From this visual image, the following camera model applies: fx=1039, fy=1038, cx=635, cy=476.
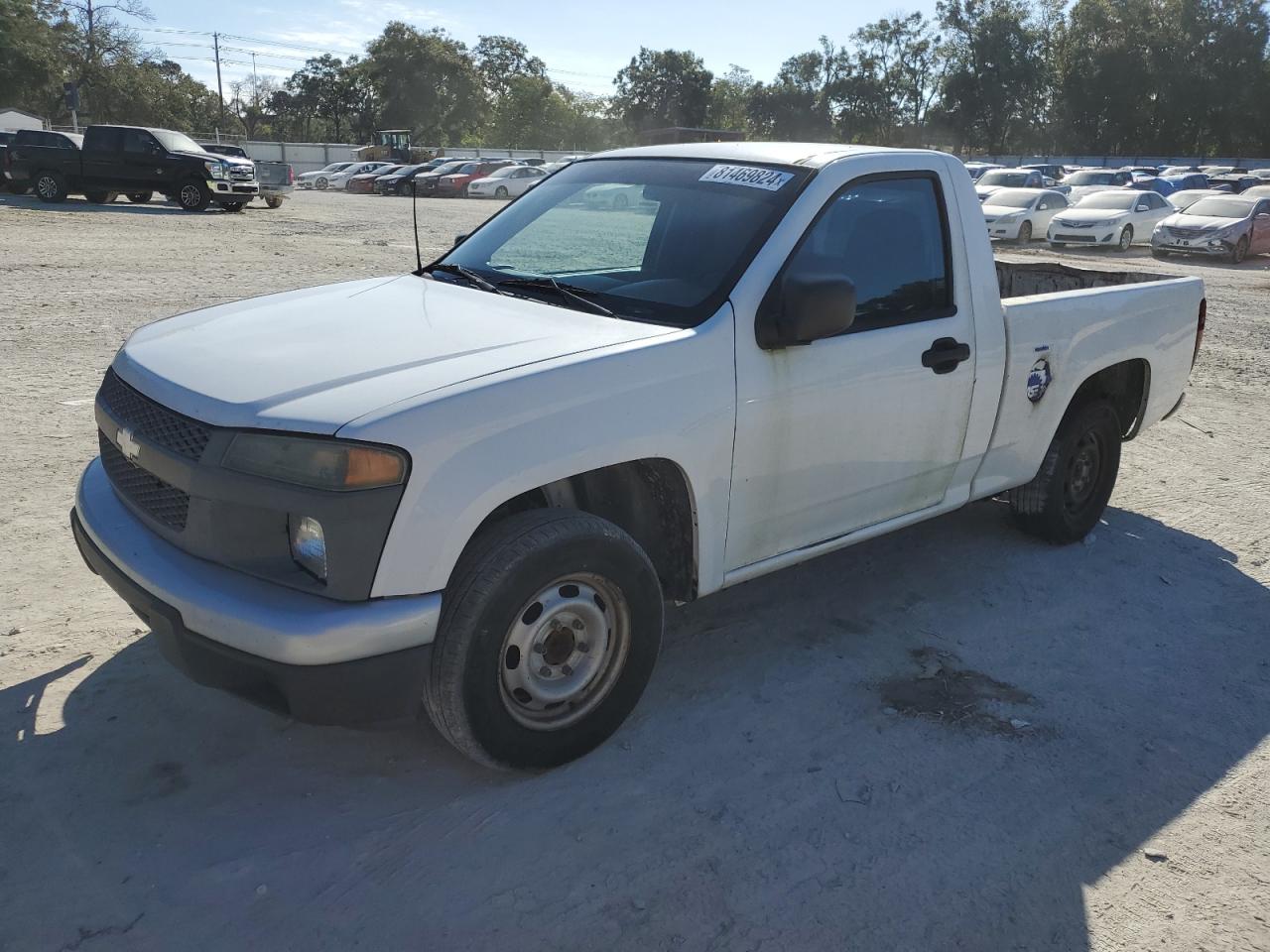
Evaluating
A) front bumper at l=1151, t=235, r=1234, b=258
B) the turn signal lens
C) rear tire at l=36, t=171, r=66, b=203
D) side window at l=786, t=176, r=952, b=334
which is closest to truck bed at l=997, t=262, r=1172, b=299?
side window at l=786, t=176, r=952, b=334

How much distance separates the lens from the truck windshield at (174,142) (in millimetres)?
25234

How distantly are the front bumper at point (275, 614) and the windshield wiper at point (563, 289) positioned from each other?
128 centimetres

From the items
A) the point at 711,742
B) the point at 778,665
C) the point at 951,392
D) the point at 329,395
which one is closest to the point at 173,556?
the point at 329,395

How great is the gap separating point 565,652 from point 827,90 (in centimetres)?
10486

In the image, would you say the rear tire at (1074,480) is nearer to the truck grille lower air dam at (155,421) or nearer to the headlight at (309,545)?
the headlight at (309,545)

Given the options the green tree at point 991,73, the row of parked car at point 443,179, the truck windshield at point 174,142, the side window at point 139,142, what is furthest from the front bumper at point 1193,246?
the green tree at point 991,73

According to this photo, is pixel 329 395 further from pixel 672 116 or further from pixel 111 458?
pixel 672 116

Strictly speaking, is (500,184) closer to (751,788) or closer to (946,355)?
(946,355)

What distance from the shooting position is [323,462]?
265 cm

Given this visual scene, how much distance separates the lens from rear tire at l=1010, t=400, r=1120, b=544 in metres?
5.12

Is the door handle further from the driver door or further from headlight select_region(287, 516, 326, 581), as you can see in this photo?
headlight select_region(287, 516, 326, 581)

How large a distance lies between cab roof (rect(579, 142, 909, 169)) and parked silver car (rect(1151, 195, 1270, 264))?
21.6 metres

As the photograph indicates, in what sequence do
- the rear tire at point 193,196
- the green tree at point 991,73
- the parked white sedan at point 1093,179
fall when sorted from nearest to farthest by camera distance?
the rear tire at point 193,196
the parked white sedan at point 1093,179
the green tree at point 991,73

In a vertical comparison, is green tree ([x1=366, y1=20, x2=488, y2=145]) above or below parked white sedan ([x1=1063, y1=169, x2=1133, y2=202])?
above
